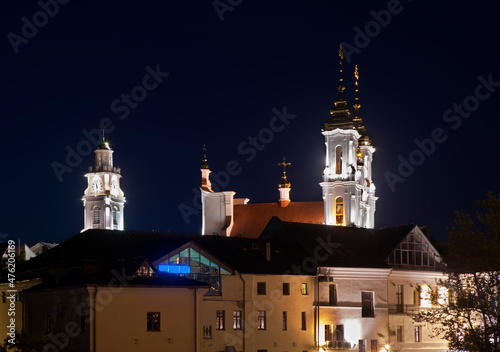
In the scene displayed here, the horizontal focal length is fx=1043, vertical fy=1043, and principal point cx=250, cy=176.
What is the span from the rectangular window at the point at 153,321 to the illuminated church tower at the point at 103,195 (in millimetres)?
77714

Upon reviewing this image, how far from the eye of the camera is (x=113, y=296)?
181 ft

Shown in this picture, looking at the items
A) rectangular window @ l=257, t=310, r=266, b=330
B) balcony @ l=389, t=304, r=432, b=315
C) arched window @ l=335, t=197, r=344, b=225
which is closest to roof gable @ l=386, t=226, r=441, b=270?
balcony @ l=389, t=304, r=432, b=315

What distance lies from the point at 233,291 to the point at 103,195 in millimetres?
71413

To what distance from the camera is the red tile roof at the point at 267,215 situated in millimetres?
117625

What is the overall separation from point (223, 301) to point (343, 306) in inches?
382

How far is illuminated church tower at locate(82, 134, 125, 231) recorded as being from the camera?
439ft

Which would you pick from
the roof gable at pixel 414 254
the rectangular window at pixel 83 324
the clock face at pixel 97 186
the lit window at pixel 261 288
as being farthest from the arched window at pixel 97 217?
the rectangular window at pixel 83 324

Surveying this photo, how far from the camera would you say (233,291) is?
65.0 m

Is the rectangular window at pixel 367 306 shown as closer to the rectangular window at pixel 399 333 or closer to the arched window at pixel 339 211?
the rectangular window at pixel 399 333

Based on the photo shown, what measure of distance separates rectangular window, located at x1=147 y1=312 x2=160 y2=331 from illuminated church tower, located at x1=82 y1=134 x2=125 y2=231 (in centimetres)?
7771

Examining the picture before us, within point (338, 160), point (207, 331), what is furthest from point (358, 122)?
point (207, 331)

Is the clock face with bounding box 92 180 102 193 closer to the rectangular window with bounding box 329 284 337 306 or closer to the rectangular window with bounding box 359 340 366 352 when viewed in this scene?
the rectangular window with bounding box 329 284 337 306

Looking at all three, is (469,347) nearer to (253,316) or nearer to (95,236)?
(253,316)

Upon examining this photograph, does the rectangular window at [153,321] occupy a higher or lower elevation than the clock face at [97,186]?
lower
